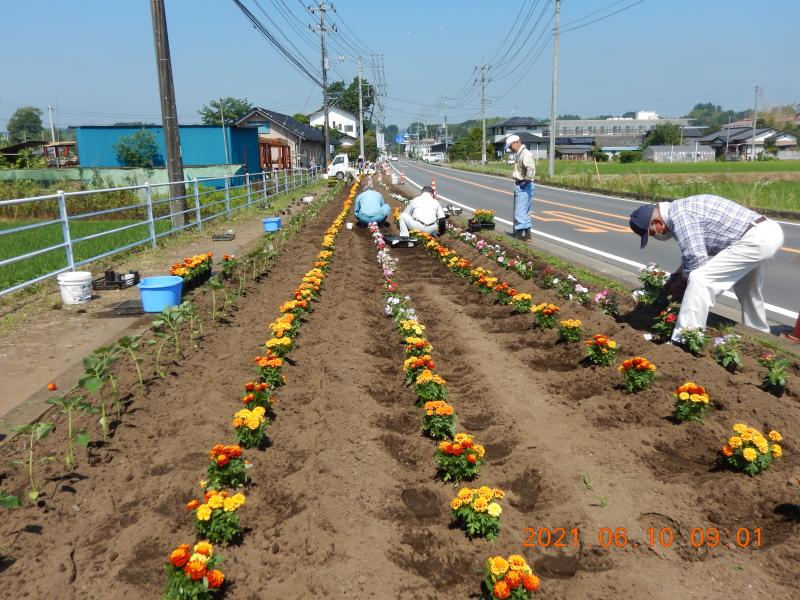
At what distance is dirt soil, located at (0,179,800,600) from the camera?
Result: 2.49 m

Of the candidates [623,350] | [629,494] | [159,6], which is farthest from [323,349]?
[159,6]

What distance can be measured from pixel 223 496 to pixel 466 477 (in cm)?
125

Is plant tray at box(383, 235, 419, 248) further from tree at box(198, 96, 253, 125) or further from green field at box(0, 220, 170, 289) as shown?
tree at box(198, 96, 253, 125)

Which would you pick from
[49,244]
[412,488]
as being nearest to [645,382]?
[412,488]

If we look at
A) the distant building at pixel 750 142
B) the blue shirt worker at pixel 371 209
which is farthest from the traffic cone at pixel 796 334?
the distant building at pixel 750 142

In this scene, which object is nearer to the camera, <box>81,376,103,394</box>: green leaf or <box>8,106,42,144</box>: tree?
<box>81,376,103,394</box>: green leaf

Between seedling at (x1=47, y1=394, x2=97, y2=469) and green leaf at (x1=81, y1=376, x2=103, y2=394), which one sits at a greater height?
green leaf at (x1=81, y1=376, x2=103, y2=394)

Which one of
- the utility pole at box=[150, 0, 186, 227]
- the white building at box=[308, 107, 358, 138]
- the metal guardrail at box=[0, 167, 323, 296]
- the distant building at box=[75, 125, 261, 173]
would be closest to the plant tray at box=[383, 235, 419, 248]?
the metal guardrail at box=[0, 167, 323, 296]

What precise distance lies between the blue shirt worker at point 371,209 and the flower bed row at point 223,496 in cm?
881

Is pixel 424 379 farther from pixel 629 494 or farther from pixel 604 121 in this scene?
pixel 604 121

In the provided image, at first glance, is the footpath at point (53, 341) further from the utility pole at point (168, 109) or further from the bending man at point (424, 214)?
the bending man at point (424, 214)

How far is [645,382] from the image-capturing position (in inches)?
162

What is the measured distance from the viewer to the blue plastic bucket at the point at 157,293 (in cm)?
635

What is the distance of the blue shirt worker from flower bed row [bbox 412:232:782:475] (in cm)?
678
